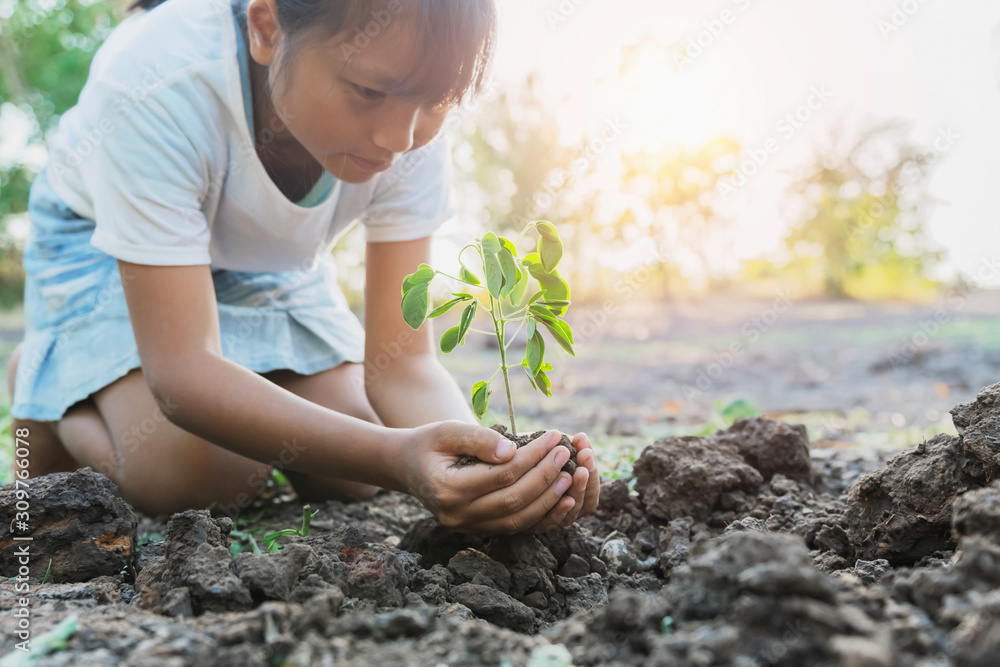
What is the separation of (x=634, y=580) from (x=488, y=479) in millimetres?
450

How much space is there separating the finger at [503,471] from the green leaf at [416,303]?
342mm

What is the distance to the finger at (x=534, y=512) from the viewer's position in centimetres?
155

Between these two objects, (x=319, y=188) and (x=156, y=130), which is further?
(x=319, y=188)

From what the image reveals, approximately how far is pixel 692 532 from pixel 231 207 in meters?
1.73

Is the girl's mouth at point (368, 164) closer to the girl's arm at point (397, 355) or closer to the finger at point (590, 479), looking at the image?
the girl's arm at point (397, 355)

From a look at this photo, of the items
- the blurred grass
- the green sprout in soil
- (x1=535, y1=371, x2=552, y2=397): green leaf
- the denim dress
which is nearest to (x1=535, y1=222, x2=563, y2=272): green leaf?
the green sprout in soil

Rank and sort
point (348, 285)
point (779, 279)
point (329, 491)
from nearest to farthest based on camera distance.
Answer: point (329, 491)
point (348, 285)
point (779, 279)

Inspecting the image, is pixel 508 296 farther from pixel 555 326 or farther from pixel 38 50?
pixel 38 50

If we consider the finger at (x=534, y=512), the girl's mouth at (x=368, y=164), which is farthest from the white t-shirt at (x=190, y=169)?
the finger at (x=534, y=512)

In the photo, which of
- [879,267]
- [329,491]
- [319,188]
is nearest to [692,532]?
[329,491]

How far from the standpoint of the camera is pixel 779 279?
15.6 meters

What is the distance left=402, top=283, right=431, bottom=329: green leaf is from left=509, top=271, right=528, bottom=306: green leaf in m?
0.19

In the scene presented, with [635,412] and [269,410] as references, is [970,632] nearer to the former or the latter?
[269,410]

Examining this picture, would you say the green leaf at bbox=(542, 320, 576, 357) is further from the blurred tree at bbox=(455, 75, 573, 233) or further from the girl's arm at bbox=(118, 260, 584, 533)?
the blurred tree at bbox=(455, 75, 573, 233)
